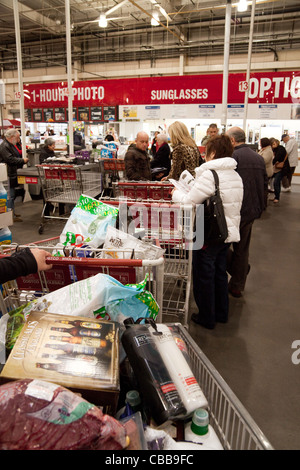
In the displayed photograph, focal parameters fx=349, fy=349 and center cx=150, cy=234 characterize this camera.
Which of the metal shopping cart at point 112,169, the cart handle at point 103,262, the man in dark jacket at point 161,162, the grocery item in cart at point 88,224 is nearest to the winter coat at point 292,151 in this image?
the man in dark jacket at point 161,162

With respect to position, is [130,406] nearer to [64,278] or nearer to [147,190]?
[64,278]

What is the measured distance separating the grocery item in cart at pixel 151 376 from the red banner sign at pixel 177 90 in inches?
341

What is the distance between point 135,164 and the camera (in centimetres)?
525

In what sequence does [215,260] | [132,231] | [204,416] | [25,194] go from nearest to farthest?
[204,416] < [132,231] < [215,260] < [25,194]

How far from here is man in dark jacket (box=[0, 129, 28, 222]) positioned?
671cm

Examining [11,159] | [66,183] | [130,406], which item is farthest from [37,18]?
[130,406]

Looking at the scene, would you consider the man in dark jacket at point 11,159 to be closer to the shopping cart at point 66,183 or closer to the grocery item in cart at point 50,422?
the shopping cart at point 66,183

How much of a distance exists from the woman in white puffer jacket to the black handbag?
1.7 inches

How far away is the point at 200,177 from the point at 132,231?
723mm

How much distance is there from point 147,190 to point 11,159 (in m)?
3.65

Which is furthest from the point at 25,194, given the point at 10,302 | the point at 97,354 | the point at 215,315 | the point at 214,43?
the point at 214,43
